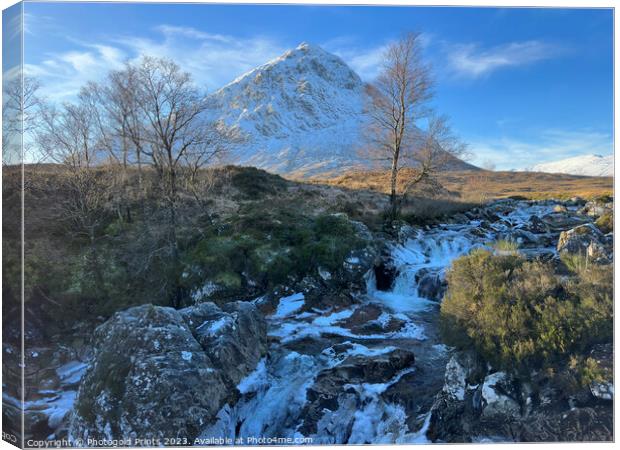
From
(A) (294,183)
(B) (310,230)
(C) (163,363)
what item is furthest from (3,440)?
(A) (294,183)

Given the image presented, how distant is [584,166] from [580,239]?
1241 mm

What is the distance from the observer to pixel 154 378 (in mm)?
4105

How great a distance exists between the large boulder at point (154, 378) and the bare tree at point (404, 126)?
472 cm

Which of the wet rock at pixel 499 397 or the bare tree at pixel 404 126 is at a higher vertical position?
the bare tree at pixel 404 126

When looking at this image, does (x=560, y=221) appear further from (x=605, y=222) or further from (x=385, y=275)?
(x=385, y=275)

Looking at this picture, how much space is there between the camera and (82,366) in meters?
5.38

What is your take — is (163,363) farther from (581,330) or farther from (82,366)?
(581,330)

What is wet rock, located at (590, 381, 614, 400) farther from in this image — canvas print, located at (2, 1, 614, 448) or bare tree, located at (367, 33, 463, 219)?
bare tree, located at (367, 33, 463, 219)

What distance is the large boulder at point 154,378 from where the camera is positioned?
3988 millimetres

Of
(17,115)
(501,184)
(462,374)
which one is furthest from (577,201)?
(17,115)

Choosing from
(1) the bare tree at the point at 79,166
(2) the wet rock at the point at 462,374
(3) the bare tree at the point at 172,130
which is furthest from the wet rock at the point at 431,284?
(1) the bare tree at the point at 79,166

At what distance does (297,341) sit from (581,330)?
3845mm

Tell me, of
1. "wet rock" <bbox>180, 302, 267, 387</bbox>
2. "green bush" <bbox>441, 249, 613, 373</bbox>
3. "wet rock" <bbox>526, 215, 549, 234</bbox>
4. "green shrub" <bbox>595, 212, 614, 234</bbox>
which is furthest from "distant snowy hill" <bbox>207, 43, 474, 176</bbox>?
"green bush" <bbox>441, 249, 613, 373</bbox>

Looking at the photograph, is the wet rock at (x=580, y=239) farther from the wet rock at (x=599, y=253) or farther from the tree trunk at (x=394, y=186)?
the tree trunk at (x=394, y=186)
